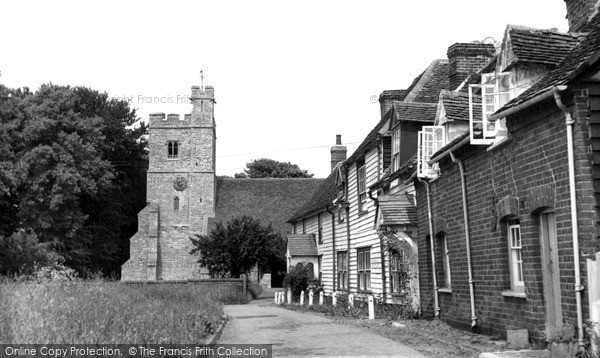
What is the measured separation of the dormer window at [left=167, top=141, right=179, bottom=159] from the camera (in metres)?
58.9

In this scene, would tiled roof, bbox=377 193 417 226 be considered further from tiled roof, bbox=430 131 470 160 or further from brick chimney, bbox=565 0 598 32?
brick chimney, bbox=565 0 598 32

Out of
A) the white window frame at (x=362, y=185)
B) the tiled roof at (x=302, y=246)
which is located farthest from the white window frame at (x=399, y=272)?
the tiled roof at (x=302, y=246)

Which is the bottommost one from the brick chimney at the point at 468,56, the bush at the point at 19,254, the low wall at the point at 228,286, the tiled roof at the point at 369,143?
the low wall at the point at 228,286

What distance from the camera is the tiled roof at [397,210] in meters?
18.5

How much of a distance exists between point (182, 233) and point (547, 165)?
4965 centimetres

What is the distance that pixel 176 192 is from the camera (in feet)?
192

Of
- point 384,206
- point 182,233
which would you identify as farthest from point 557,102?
point 182,233

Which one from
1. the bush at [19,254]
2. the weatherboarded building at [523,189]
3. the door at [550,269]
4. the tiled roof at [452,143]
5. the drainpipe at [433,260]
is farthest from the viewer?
the bush at [19,254]

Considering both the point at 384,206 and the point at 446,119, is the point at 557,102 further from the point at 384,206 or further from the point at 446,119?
the point at 384,206

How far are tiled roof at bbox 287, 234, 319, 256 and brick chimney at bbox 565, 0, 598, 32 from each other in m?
24.0

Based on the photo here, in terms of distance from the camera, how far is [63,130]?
49781mm

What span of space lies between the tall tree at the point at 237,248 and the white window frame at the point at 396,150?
704 inches

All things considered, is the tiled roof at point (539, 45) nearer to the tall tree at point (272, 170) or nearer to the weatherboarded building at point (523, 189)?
the weatherboarded building at point (523, 189)

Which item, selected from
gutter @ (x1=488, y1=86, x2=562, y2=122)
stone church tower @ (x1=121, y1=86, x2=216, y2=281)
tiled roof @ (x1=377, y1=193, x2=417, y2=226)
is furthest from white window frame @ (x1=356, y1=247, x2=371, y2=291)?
stone church tower @ (x1=121, y1=86, x2=216, y2=281)
